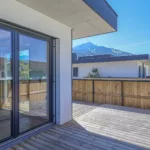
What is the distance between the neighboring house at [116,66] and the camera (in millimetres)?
11646

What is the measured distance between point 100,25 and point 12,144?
3475 mm

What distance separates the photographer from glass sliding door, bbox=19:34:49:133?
3.39 meters

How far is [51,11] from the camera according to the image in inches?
138

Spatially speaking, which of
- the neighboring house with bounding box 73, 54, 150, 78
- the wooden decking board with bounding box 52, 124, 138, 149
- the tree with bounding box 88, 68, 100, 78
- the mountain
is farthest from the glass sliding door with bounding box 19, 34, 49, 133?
the mountain

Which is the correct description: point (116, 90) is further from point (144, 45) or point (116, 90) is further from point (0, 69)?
point (144, 45)

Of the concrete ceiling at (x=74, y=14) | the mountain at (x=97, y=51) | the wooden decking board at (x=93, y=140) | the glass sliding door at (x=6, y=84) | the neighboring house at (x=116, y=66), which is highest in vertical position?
the mountain at (x=97, y=51)

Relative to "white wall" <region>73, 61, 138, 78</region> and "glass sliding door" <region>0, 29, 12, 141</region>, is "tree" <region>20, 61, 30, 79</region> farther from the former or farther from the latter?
"white wall" <region>73, 61, 138, 78</region>

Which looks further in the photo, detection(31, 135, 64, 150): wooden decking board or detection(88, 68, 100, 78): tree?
detection(88, 68, 100, 78): tree

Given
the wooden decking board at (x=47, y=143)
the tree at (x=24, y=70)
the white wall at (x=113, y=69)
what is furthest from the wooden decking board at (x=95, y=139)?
the white wall at (x=113, y=69)

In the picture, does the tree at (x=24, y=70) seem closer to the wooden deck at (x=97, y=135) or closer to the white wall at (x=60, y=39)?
the white wall at (x=60, y=39)

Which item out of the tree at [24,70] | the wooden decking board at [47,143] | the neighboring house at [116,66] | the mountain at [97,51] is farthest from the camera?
the mountain at [97,51]

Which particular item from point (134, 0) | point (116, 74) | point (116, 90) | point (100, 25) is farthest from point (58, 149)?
point (134, 0)

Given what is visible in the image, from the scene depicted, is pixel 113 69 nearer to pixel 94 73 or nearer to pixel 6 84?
pixel 94 73

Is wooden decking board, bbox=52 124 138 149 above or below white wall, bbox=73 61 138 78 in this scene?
below
